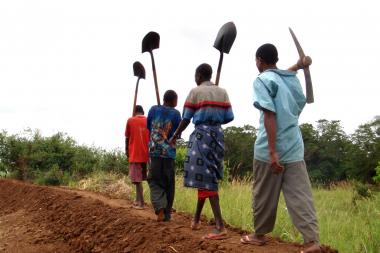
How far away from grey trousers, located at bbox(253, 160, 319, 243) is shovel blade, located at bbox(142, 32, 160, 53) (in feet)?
9.03

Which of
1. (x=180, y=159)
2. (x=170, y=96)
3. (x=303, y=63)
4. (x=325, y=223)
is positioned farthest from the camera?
(x=180, y=159)

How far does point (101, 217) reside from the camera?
23.0ft

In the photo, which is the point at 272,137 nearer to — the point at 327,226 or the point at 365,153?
the point at 327,226

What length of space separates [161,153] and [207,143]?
3.63ft

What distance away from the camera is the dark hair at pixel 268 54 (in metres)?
4.33

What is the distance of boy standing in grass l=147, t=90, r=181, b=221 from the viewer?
582 centimetres

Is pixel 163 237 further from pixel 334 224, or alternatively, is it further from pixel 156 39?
pixel 156 39

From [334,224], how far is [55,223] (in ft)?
14.9

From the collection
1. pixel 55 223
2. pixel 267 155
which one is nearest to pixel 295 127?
pixel 267 155

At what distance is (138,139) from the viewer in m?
7.37

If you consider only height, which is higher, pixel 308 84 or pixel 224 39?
pixel 224 39

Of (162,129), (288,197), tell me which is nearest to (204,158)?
(288,197)

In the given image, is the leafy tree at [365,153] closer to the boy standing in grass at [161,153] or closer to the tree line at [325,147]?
the tree line at [325,147]

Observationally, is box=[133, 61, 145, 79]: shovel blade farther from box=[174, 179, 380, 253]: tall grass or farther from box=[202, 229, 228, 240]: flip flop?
box=[202, 229, 228, 240]: flip flop
